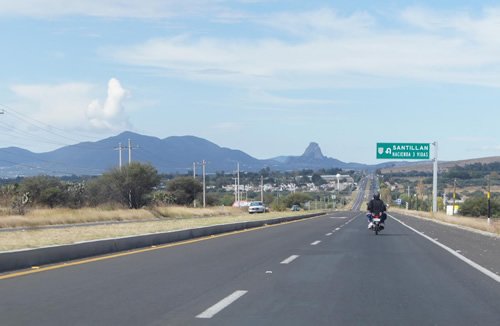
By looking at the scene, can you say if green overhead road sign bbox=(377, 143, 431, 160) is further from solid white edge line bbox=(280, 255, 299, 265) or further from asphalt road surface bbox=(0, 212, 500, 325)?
solid white edge line bbox=(280, 255, 299, 265)

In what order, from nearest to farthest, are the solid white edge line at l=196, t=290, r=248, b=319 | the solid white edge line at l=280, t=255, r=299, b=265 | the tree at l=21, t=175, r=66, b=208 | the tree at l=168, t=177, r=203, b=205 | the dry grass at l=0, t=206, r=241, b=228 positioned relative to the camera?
1. the solid white edge line at l=196, t=290, r=248, b=319
2. the solid white edge line at l=280, t=255, r=299, b=265
3. the dry grass at l=0, t=206, r=241, b=228
4. the tree at l=21, t=175, r=66, b=208
5. the tree at l=168, t=177, r=203, b=205

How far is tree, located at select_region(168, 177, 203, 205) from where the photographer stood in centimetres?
10201

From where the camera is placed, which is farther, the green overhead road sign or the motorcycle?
the green overhead road sign

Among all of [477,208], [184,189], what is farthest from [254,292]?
[477,208]

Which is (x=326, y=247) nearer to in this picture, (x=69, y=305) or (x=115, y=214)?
(x=69, y=305)

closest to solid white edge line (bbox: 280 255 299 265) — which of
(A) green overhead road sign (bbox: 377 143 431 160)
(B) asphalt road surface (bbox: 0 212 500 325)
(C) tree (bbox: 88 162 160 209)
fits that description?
(B) asphalt road surface (bbox: 0 212 500 325)

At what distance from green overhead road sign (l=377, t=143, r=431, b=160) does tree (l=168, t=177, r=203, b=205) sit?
→ 41423 millimetres

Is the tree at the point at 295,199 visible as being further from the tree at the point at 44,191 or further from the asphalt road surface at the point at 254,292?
the asphalt road surface at the point at 254,292

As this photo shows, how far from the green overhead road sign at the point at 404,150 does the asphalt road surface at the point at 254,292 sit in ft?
159

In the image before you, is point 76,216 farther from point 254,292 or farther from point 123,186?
point 254,292

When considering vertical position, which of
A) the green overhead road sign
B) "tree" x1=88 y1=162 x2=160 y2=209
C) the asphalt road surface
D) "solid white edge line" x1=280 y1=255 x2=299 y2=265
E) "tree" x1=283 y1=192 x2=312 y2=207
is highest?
the green overhead road sign

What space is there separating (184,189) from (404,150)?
4429cm

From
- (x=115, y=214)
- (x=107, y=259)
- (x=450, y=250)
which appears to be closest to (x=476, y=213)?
(x=115, y=214)

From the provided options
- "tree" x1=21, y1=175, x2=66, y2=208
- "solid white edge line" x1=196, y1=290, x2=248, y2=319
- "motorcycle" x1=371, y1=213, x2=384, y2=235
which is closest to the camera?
"solid white edge line" x1=196, y1=290, x2=248, y2=319
